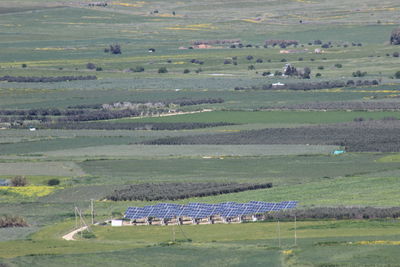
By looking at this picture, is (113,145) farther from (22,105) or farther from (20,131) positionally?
(22,105)

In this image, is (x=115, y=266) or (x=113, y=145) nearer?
(x=115, y=266)

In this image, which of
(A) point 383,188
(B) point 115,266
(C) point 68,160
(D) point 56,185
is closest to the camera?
(B) point 115,266

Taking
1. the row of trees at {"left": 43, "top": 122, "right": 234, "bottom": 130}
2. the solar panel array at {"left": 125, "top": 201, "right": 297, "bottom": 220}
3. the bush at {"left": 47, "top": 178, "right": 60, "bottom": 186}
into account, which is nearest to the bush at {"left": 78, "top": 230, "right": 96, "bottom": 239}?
the solar panel array at {"left": 125, "top": 201, "right": 297, "bottom": 220}

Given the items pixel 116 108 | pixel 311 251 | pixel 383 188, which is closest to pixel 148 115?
pixel 116 108

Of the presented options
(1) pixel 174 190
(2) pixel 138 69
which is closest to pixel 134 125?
(1) pixel 174 190

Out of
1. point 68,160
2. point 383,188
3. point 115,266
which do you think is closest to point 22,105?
point 68,160

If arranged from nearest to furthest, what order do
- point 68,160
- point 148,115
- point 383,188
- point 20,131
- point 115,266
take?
point 115,266
point 383,188
point 68,160
point 20,131
point 148,115
